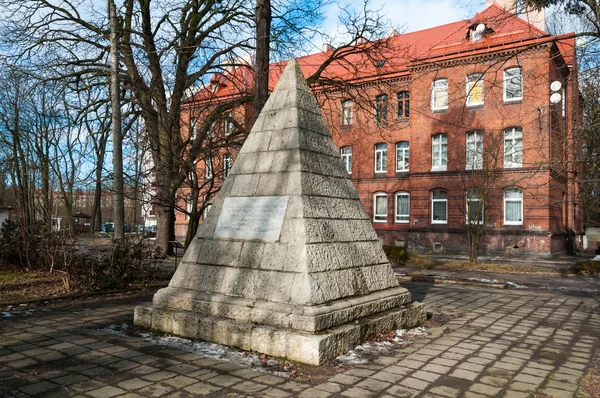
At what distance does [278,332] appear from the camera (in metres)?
4.78

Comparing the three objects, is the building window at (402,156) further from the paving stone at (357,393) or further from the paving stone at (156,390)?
the paving stone at (156,390)

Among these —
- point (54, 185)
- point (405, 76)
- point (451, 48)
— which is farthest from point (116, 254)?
point (405, 76)

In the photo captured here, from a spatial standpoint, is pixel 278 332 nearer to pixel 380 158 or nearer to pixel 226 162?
pixel 226 162

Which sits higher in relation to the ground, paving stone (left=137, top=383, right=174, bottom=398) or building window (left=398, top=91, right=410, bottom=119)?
building window (left=398, top=91, right=410, bottom=119)

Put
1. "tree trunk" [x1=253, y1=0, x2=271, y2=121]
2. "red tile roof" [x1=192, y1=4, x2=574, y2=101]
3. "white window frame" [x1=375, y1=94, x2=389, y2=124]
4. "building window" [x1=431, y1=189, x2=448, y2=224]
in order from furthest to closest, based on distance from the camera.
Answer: "building window" [x1=431, y1=189, x2=448, y2=224] → "white window frame" [x1=375, y1=94, x2=389, y2=124] → "tree trunk" [x1=253, y1=0, x2=271, y2=121] → "red tile roof" [x1=192, y1=4, x2=574, y2=101]

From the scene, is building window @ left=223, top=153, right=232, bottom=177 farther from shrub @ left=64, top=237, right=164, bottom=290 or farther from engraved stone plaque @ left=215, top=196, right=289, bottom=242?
engraved stone plaque @ left=215, top=196, right=289, bottom=242

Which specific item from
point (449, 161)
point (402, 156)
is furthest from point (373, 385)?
point (402, 156)

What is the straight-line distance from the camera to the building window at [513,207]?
2412 centimetres

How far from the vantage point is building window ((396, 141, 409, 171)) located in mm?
28859

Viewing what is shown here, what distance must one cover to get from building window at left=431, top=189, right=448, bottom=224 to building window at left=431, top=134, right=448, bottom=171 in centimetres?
143

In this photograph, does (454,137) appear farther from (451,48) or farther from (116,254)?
(116,254)

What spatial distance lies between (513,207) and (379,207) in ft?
27.2

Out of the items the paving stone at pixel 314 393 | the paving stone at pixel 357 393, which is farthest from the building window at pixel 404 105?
the paving stone at pixel 314 393

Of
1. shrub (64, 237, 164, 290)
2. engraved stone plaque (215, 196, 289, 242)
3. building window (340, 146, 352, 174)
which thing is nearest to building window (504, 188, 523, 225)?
building window (340, 146, 352, 174)
